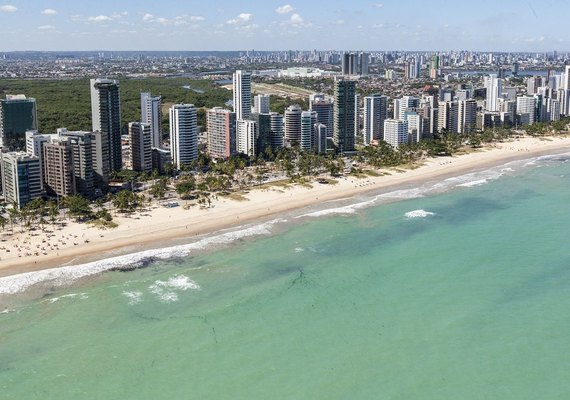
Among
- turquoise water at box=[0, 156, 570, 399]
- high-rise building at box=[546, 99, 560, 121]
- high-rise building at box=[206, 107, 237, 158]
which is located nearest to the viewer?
turquoise water at box=[0, 156, 570, 399]

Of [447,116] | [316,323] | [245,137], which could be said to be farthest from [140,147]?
[447,116]

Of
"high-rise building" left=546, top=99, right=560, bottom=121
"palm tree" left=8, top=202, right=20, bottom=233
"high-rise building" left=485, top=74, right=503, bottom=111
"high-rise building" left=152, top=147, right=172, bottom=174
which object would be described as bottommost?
"palm tree" left=8, top=202, right=20, bottom=233

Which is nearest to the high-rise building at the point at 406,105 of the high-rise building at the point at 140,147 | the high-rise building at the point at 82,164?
the high-rise building at the point at 140,147

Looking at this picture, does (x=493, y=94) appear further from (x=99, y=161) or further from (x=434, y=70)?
(x=434, y=70)

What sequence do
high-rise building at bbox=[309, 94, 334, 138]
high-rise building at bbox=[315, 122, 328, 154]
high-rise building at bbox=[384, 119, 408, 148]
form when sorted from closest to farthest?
high-rise building at bbox=[315, 122, 328, 154] → high-rise building at bbox=[384, 119, 408, 148] → high-rise building at bbox=[309, 94, 334, 138]

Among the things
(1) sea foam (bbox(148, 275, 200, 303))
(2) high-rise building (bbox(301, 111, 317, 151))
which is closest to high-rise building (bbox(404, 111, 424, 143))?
(2) high-rise building (bbox(301, 111, 317, 151))

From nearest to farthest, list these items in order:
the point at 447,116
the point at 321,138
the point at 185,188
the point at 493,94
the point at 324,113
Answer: the point at 185,188 → the point at 321,138 → the point at 324,113 → the point at 447,116 → the point at 493,94

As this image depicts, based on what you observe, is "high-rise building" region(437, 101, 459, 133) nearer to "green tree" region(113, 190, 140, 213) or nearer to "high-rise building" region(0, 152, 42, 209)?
"green tree" region(113, 190, 140, 213)
